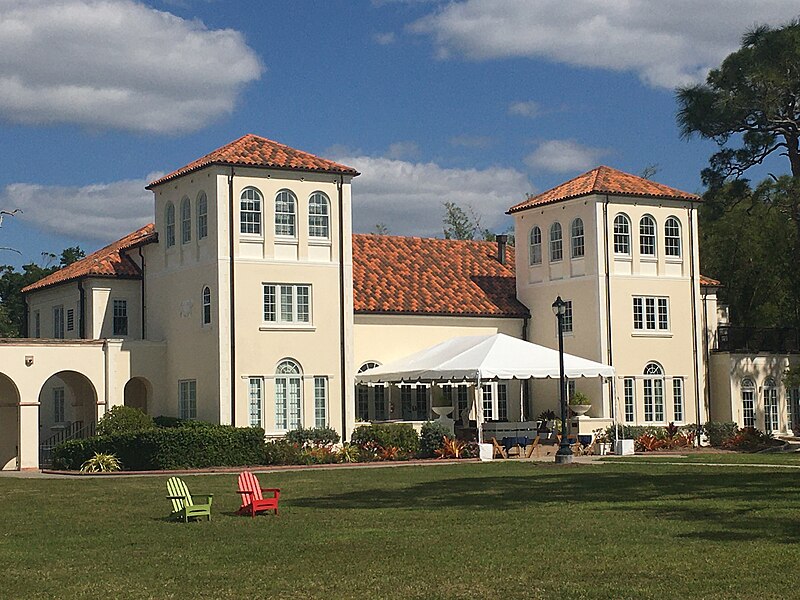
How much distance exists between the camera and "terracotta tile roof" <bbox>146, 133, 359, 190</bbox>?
38312 mm

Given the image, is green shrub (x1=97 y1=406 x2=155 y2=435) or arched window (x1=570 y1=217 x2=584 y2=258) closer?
green shrub (x1=97 y1=406 x2=155 y2=435)

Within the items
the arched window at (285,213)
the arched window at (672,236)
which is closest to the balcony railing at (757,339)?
the arched window at (672,236)

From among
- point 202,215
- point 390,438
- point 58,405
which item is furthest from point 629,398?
point 58,405

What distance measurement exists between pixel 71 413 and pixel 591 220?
725 inches

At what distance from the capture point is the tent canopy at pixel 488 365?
122ft

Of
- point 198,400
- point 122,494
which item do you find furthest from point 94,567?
point 198,400

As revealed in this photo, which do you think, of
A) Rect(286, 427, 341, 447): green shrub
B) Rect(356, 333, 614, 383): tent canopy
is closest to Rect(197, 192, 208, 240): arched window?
Rect(286, 427, 341, 447): green shrub

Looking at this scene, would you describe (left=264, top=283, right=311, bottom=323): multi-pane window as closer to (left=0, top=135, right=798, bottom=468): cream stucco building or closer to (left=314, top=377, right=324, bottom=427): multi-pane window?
(left=0, top=135, right=798, bottom=468): cream stucco building

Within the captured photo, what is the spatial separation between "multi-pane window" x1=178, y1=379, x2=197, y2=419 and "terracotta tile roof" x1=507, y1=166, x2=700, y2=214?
14014mm

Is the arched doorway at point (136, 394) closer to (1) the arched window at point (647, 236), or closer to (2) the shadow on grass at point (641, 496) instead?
(2) the shadow on grass at point (641, 496)

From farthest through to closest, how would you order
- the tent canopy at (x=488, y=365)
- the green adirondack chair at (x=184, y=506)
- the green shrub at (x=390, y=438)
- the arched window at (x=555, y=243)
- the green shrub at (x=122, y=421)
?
1. the arched window at (x=555, y=243)
2. the green shrub at (x=390, y=438)
3. the tent canopy at (x=488, y=365)
4. the green shrub at (x=122, y=421)
5. the green adirondack chair at (x=184, y=506)

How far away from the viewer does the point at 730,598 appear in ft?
39.8

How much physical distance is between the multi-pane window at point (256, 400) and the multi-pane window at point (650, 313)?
13.5 metres

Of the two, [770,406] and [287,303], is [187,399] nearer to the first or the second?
[287,303]
